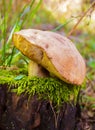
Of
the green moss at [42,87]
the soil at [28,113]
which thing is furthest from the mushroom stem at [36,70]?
the soil at [28,113]

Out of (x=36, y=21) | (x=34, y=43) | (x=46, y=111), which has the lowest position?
(x=46, y=111)

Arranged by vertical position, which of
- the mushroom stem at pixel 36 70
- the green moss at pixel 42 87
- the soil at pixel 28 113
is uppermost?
the mushroom stem at pixel 36 70

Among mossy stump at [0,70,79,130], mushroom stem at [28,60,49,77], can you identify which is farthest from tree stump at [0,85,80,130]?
mushroom stem at [28,60,49,77]

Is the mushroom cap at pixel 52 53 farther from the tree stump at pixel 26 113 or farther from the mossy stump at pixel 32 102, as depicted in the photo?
the tree stump at pixel 26 113

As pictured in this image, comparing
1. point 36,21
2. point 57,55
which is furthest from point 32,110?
point 36,21

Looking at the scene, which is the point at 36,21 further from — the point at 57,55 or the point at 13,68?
the point at 57,55

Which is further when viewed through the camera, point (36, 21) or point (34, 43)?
point (36, 21)

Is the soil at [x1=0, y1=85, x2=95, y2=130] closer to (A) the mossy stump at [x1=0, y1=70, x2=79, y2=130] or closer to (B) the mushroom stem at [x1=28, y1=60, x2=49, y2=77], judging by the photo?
(A) the mossy stump at [x1=0, y1=70, x2=79, y2=130]
